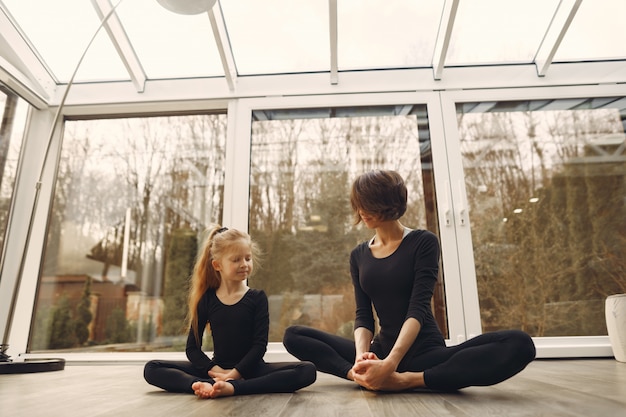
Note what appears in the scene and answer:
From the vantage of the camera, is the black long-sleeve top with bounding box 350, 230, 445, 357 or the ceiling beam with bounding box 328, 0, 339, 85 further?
the ceiling beam with bounding box 328, 0, 339, 85

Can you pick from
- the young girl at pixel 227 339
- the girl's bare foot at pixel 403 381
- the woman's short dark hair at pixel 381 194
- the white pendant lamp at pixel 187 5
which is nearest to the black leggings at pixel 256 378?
the young girl at pixel 227 339

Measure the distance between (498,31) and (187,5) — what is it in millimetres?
2224

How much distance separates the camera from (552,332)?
2.88 meters

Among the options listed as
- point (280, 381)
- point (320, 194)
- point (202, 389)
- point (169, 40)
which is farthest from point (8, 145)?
point (280, 381)

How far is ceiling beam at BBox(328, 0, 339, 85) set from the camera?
283 cm

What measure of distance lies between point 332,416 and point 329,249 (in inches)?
78.6

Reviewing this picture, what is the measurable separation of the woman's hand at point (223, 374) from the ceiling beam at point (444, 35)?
2561 mm

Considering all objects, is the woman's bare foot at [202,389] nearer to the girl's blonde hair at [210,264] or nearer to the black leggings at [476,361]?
the girl's blonde hair at [210,264]

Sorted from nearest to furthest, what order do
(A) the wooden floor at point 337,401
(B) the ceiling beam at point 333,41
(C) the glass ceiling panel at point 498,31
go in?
1. (A) the wooden floor at point 337,401
2. (B) the ceiling beam at point 333,41
3. (C) the glass ceiling panel at point 498,31

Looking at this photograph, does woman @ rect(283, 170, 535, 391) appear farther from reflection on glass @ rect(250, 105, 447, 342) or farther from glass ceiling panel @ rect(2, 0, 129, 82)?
glass ceiling panel @ rect(2, 0, 129, 82)

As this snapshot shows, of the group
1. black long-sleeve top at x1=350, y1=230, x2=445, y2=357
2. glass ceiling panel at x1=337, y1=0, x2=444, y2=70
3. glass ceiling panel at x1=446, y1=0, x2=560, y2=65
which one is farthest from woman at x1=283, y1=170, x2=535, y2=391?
glass ceiling panel at x1=446, y1=0, x2=560, y2=65

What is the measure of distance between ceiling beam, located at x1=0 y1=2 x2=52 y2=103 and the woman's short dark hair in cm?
278

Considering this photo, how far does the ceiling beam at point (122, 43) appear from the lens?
2967 millimetres

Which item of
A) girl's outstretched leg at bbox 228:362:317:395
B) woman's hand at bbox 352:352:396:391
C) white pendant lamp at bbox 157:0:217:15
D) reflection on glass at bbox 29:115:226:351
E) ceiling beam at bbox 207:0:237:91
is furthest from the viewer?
reflection on glass at bbox 29:115:226:351
